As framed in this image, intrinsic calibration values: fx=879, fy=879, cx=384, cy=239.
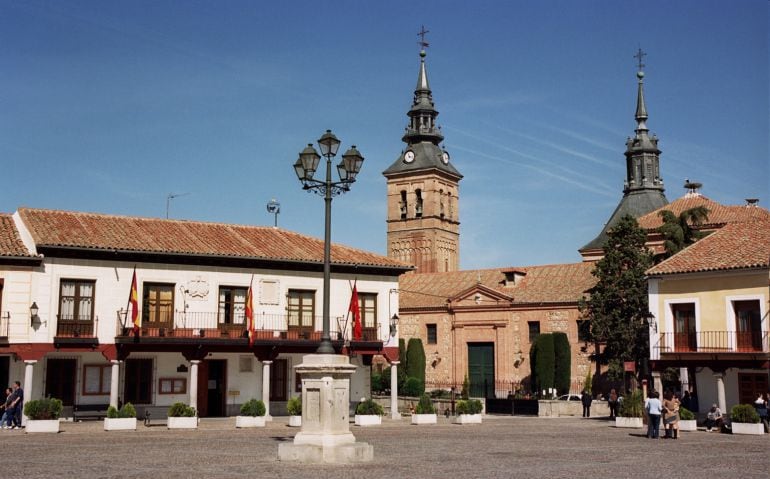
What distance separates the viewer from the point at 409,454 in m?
18.2

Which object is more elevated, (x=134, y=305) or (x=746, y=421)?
(x=134, y=305)

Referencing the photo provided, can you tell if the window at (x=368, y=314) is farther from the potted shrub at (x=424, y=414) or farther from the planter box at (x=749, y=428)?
the planter box at (x=749, y=428)

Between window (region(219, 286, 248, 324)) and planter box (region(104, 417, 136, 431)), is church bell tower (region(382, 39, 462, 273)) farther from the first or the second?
planter box (region(104, 417, 136, 431))

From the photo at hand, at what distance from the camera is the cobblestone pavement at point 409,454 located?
1466cm

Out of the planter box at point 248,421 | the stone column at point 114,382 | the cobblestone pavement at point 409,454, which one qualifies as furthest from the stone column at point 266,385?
the stone column at point 114,382

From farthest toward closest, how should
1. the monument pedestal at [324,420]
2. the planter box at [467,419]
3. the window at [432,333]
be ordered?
the window at [432,333]
the planter box at [467,419]
the monument pedestal at [324,420]

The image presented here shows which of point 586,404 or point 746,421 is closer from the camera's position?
point 746,421

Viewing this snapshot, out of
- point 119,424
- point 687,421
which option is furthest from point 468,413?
point 119,424

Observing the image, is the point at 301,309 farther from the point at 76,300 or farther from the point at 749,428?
the point at 749,428

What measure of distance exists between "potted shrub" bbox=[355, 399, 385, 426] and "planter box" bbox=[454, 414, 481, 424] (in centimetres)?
285

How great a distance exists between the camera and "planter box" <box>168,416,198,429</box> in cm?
2705

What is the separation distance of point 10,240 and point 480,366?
93.6 ft

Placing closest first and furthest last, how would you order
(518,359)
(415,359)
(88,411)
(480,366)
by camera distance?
(88,411)
(518,359)
(415,359)
(480,366)

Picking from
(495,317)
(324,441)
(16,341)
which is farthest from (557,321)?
(324,441)
